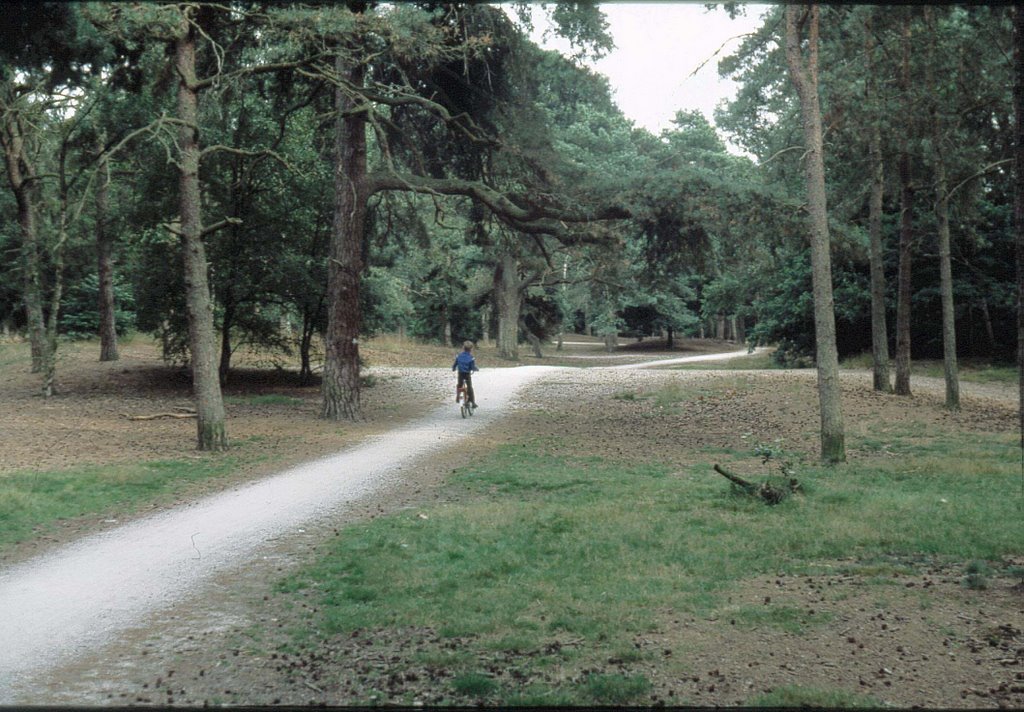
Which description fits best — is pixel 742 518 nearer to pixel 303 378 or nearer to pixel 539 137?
pixel 539 137

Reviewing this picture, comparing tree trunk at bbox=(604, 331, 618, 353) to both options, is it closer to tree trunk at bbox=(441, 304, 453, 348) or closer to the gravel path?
tree trunk at bbox=(441, 304, 453, 348)

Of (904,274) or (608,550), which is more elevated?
(904,274)

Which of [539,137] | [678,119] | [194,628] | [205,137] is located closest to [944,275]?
[539,137]

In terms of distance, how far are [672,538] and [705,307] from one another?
40406 mm

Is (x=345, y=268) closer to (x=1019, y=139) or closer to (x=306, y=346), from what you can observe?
(x=306, y=346)

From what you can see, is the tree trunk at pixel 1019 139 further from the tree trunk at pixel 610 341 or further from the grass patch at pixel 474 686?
the tree trunk at pixel 610 341

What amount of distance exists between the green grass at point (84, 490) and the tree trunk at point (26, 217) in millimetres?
12587

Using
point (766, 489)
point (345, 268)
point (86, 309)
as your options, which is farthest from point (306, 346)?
point (766, 489)

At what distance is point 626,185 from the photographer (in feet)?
63.0

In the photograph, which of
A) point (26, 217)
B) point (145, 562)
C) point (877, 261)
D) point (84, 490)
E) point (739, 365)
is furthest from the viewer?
point (739, 365)

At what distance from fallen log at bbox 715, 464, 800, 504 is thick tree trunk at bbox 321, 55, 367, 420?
11096 mm

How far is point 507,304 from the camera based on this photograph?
47062mm

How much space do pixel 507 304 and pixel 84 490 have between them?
36263mm

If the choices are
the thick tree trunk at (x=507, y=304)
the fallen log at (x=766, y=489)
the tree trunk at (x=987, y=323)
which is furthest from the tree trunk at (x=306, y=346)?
the tree trunk at (x=987, y=323)
